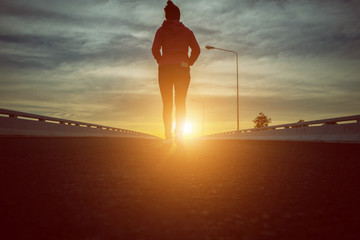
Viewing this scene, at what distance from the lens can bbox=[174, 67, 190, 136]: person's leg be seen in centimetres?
796

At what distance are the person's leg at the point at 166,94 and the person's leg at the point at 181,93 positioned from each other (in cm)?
18

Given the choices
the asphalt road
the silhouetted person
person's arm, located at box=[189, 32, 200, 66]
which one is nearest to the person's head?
the silhouetted person

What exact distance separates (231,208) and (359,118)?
33.0ft

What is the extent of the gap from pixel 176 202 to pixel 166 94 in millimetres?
5630

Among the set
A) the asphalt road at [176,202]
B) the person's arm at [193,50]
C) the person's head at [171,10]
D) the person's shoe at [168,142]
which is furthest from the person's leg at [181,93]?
the asphalt road at [176,202]

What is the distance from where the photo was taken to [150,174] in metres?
3.97

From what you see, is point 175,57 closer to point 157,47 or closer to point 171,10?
point 157,47

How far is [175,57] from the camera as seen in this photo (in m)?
7.96

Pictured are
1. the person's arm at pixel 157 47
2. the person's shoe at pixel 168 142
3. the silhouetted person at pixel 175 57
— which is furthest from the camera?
the person's shoe at pixel 168 142

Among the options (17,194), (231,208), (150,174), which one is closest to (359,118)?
(150,174)

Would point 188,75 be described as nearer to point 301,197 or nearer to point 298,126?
point 301,197

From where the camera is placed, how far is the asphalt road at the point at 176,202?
79.9 inches

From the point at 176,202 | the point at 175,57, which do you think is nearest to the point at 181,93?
the point at 175,57

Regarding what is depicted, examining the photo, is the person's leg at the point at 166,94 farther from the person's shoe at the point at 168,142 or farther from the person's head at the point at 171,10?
the person's head at the point at 171,10
